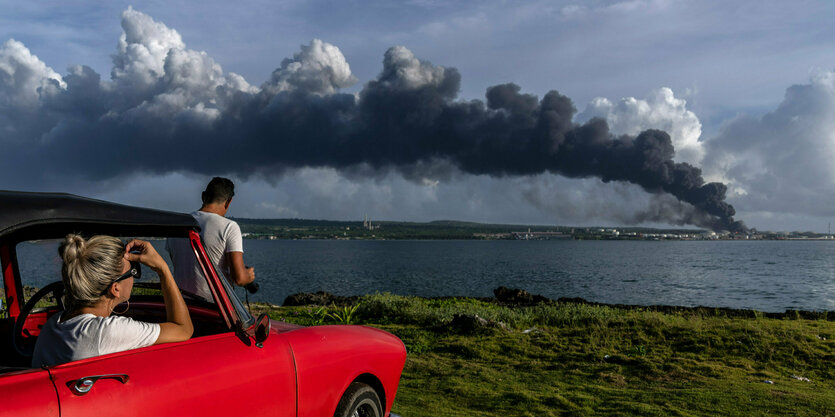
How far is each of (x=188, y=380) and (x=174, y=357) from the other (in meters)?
0.15

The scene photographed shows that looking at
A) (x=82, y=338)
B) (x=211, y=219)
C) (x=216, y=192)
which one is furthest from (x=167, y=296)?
(x=216, y=192)

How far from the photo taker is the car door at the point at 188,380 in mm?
2686

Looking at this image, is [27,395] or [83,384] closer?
[27,395]

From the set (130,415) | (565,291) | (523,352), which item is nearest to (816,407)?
(523,352)

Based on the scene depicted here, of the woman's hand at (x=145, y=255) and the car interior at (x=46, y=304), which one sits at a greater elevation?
the woman's hand at (x=145, y=255)

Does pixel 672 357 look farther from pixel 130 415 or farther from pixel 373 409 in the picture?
pixel 130 415

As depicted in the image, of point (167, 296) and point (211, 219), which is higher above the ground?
point (211, 219)

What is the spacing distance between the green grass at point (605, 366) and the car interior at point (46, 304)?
3.78m

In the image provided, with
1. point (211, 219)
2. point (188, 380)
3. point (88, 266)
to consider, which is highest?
point (211, 219)

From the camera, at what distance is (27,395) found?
2453 millimetres

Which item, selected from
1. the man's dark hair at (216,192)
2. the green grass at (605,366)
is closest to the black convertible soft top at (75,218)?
the man's dark hair at (216,192)

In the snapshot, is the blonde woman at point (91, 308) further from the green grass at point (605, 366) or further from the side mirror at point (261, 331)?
the green grass at point (605, 366)

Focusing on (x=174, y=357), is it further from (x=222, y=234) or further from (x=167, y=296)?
(x=222, y=234)

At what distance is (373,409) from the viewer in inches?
179
